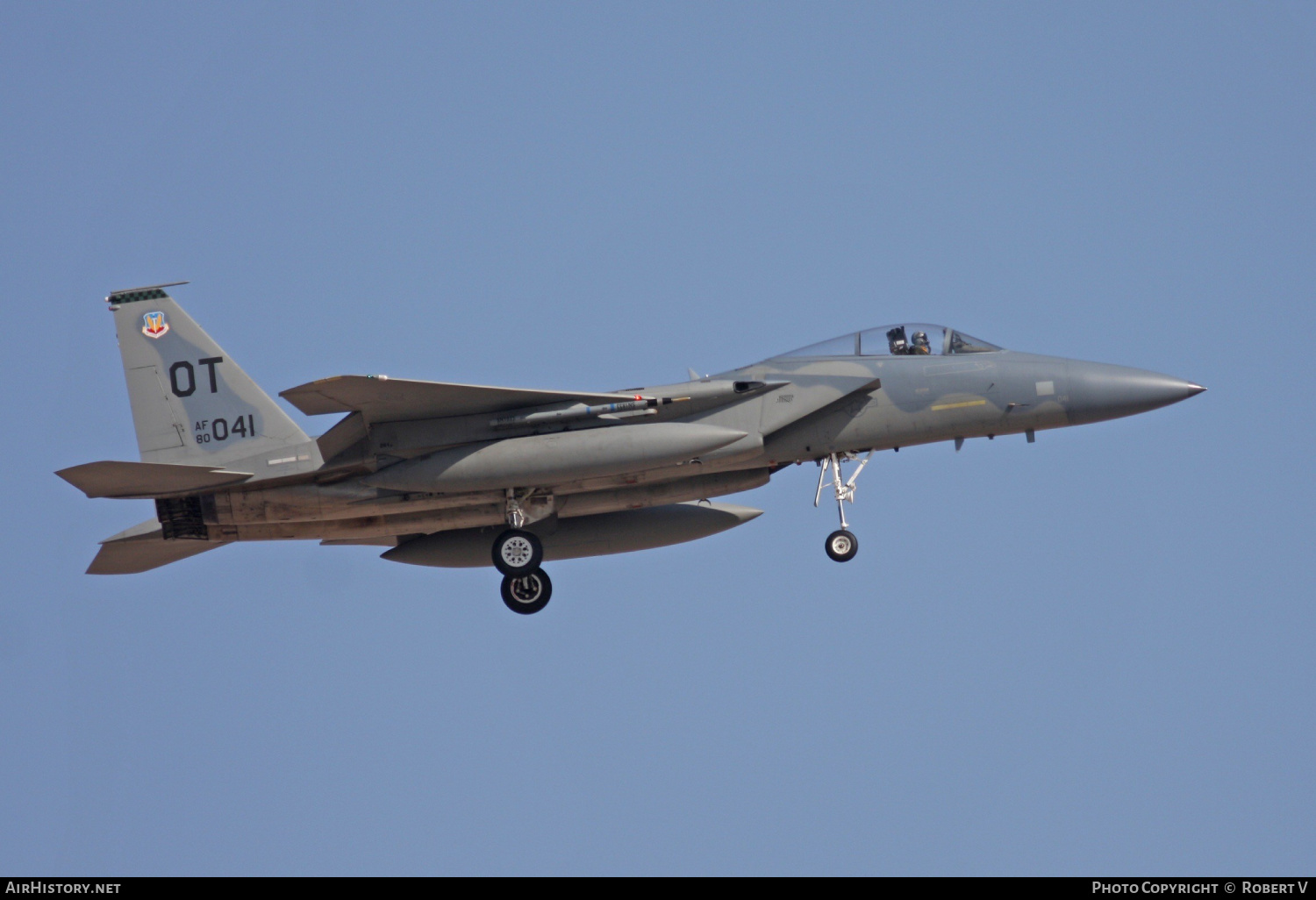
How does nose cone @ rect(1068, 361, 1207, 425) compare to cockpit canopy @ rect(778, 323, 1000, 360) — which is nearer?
nose cone @ rect(1068, 361, 1207, 425)

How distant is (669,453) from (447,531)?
4.54m

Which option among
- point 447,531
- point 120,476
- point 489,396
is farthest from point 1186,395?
point 120,476

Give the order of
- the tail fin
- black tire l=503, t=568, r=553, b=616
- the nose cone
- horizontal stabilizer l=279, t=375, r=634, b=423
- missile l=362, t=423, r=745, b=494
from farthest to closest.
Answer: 1. black tire l=503, t=568, r=553, b=616
2. the tail fin
3. the nose cone
4. missile l=362, t=423, r=745, b=494
5. horizontal stabilizer l=279, t=375, r=634, b=423

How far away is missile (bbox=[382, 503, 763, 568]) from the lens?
65.1 feet

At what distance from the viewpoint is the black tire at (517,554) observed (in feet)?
59.6

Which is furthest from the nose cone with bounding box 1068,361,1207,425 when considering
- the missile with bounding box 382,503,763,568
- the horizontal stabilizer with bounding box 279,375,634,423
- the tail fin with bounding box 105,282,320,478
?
the tail fin with bounding box 105,282,320,478

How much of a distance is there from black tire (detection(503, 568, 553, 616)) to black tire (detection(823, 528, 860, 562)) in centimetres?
384

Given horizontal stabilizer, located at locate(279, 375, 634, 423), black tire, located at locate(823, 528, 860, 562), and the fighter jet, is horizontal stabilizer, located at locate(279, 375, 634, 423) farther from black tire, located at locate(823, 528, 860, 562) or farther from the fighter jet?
black tire, located at locate(823, 528, 860, 562)

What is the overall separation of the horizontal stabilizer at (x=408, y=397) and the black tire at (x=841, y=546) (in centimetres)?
299

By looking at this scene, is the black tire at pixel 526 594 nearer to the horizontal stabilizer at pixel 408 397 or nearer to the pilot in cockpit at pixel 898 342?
the horizontal stabilizer at pixel 408 397

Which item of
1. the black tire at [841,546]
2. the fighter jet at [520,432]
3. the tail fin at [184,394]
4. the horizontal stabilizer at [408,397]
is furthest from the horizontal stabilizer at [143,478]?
the black tire at [841,546]

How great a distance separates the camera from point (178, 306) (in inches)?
744

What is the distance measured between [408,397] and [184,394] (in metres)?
3.61

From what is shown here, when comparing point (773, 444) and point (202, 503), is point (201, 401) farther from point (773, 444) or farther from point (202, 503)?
point (773, 444)
